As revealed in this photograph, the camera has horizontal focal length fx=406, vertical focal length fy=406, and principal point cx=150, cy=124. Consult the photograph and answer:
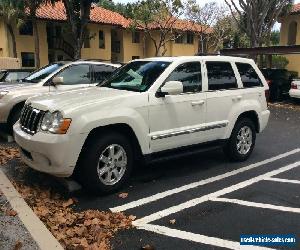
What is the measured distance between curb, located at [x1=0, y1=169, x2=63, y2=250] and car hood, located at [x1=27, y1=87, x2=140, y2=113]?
1180 mm

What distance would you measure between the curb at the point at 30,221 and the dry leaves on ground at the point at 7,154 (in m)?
→ 1.45

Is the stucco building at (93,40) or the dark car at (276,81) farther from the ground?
the stucco building at (93,40)

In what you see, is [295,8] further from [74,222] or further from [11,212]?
[11,212]

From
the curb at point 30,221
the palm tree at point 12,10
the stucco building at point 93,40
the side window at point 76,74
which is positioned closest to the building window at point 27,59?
the stucco building at point 93,40

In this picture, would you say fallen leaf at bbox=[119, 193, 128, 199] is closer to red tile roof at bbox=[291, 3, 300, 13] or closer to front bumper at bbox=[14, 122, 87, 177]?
front bumper at bbox=[14, 122, 87, 177]

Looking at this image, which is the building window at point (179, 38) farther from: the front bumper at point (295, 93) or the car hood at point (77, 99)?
the car hood at point (77, 99)

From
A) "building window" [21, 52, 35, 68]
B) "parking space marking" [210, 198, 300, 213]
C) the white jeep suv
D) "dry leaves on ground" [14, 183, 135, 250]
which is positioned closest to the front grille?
the white jeep suv

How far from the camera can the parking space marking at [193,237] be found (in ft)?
13.8

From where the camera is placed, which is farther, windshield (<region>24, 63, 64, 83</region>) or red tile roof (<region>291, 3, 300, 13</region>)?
red tile roof (<region>291, 3, 300, 13</region>)

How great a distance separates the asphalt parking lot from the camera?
4402mm

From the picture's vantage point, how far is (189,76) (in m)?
6.54

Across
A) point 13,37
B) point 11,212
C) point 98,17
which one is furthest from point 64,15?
point 11,212

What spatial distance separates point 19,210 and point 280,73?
52.3 ft

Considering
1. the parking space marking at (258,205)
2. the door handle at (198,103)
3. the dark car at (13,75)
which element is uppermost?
the dark car at (13,75)
